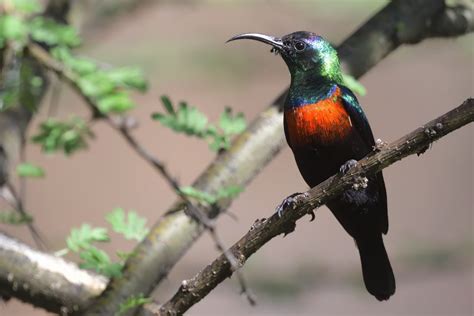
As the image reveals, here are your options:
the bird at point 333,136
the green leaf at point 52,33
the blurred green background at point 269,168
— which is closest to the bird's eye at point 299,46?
the bird at point 333,136

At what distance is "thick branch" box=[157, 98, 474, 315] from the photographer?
228 cm

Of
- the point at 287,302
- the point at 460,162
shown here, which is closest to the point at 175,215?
the point at 287,302

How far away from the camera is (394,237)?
6473mm

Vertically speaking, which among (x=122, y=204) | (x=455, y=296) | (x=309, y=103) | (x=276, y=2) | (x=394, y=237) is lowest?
(x=455, y=296)

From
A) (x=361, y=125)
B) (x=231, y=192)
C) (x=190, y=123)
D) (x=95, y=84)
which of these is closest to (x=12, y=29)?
(x=95, y=84)

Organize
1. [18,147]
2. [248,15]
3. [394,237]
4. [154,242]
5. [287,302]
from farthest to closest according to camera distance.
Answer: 1. [248,15]
2. [394,237]
3. [287,302]
4. [18,147]
5. [154,242]

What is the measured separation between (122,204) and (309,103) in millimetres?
3641

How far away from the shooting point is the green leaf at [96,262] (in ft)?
10.5

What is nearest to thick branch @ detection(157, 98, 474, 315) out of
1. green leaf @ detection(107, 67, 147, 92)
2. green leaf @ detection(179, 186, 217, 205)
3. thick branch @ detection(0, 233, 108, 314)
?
green leaf @ detection(179, 186, 217, 205)

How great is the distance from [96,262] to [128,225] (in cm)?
22

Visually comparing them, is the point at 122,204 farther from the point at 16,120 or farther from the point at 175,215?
the point at 175,215

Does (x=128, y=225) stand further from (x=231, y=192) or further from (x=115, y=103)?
(x=115, y=103)

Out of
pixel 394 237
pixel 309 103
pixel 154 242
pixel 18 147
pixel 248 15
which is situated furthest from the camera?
pixel 248 15

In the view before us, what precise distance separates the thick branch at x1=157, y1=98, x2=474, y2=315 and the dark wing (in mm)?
856
